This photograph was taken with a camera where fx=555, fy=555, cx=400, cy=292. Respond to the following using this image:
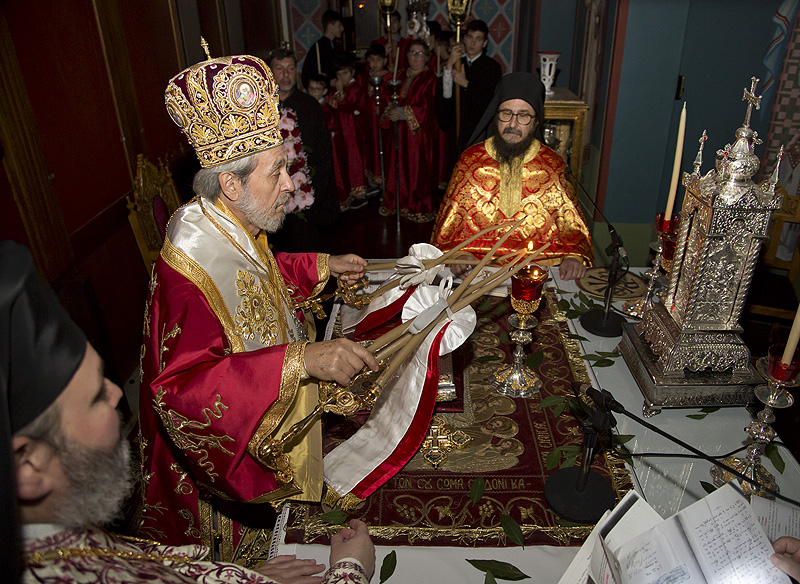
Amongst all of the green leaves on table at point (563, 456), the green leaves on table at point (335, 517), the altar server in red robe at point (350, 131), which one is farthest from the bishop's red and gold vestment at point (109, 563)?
the altar server in red robe at point (350, 131)

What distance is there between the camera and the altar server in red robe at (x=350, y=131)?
7.10 m

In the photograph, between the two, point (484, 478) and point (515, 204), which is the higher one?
point (515, 204)

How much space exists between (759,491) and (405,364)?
1125mm

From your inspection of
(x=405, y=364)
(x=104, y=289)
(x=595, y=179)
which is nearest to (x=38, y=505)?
(x=405, y=364)

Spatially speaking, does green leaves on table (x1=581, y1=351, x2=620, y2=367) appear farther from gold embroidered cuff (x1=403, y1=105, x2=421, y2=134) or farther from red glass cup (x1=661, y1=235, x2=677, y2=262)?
gold embroidered cuff (x1=403, y1=105, x2=421, y2=134)

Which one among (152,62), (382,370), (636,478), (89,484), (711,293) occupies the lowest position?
(636,478)

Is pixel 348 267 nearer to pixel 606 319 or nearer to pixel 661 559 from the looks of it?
pixel 606 319

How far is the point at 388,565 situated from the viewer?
1.48m

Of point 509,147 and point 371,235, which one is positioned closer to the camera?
point 509,147

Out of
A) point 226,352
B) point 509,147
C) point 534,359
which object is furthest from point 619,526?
point 509,147

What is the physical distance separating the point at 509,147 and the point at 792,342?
238 centimetres

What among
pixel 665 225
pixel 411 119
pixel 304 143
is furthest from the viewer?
pixel 411 119

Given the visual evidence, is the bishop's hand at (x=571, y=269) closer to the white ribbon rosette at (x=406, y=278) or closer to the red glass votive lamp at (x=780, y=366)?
the white ribbon rosette at (x=406, y=278)

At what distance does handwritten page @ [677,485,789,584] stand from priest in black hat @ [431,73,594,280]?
216 cm
